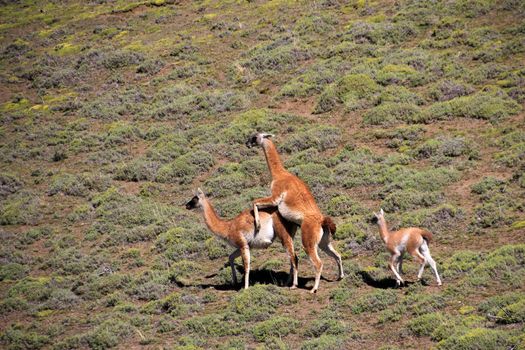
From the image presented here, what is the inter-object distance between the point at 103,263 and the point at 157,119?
13240 millimetres

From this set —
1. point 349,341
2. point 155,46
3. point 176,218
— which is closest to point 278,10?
point 155,46

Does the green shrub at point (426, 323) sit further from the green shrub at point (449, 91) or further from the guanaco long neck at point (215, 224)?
the green shrub at point (449, 91)

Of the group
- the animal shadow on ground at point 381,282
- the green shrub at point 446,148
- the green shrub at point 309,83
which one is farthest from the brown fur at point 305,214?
the green shrub at point 309,83

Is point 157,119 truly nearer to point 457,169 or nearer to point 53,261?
point 53,261

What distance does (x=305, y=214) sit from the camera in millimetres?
14922

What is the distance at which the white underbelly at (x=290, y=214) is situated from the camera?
49.3ft

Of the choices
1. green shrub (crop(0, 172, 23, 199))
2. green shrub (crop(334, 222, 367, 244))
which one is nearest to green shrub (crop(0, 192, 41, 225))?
green shrub (crop(0, 172, 23, 199))

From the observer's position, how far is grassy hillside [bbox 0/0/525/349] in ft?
46.5

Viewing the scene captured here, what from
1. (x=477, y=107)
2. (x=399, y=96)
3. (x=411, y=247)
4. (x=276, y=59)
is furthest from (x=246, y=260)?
(x=276, y=59)

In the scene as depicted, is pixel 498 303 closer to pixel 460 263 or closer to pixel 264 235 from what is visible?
pixel 460 263

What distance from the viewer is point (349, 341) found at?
12.8 m

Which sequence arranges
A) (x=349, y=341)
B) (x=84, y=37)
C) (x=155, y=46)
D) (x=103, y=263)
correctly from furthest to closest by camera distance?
(x=84, y=37) → (x=155, y=46) → (x=103, y=263) → (x=349, y=341)

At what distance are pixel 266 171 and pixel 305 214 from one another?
916cm

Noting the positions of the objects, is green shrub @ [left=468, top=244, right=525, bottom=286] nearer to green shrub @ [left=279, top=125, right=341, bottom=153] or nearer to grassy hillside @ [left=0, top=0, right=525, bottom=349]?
grassy hillside @ [left=0, top=0, right=525, bottom=349]
